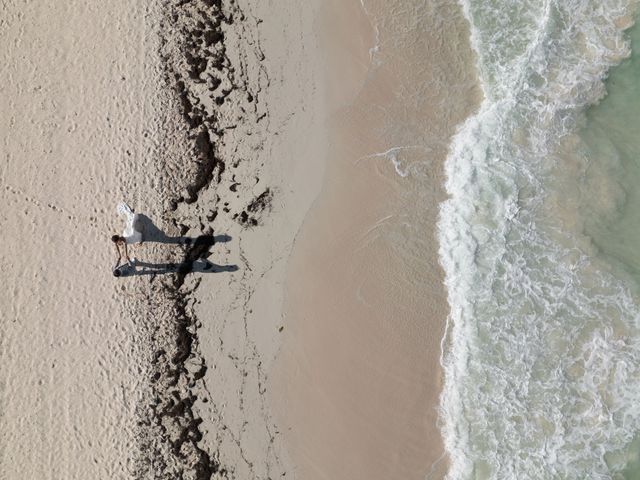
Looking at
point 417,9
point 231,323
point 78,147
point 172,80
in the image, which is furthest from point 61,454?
point 417,9

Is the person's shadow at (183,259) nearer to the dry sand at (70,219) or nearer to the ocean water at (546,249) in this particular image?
the dry sand at (70,219)

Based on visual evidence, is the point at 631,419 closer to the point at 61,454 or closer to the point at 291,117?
the point at 291,117

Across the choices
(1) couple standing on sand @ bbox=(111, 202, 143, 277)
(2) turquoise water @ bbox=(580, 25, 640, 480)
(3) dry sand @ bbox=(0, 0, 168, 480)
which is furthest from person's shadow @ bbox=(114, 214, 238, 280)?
(2) turquoise water @ bbox=(580, 25, 640, 480)

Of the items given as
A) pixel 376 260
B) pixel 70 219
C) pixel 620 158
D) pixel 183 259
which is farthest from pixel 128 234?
pixel 620 158

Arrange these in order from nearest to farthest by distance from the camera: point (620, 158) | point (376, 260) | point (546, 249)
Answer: point (376, 260), point (546, 249), point (620, 158)

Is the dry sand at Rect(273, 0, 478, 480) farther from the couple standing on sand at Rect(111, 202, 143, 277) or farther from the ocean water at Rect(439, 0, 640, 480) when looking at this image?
the couple standing on sand at Rect(111, 202, 143, 277)

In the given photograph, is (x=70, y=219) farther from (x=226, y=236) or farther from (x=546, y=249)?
(x=546, y=249)
